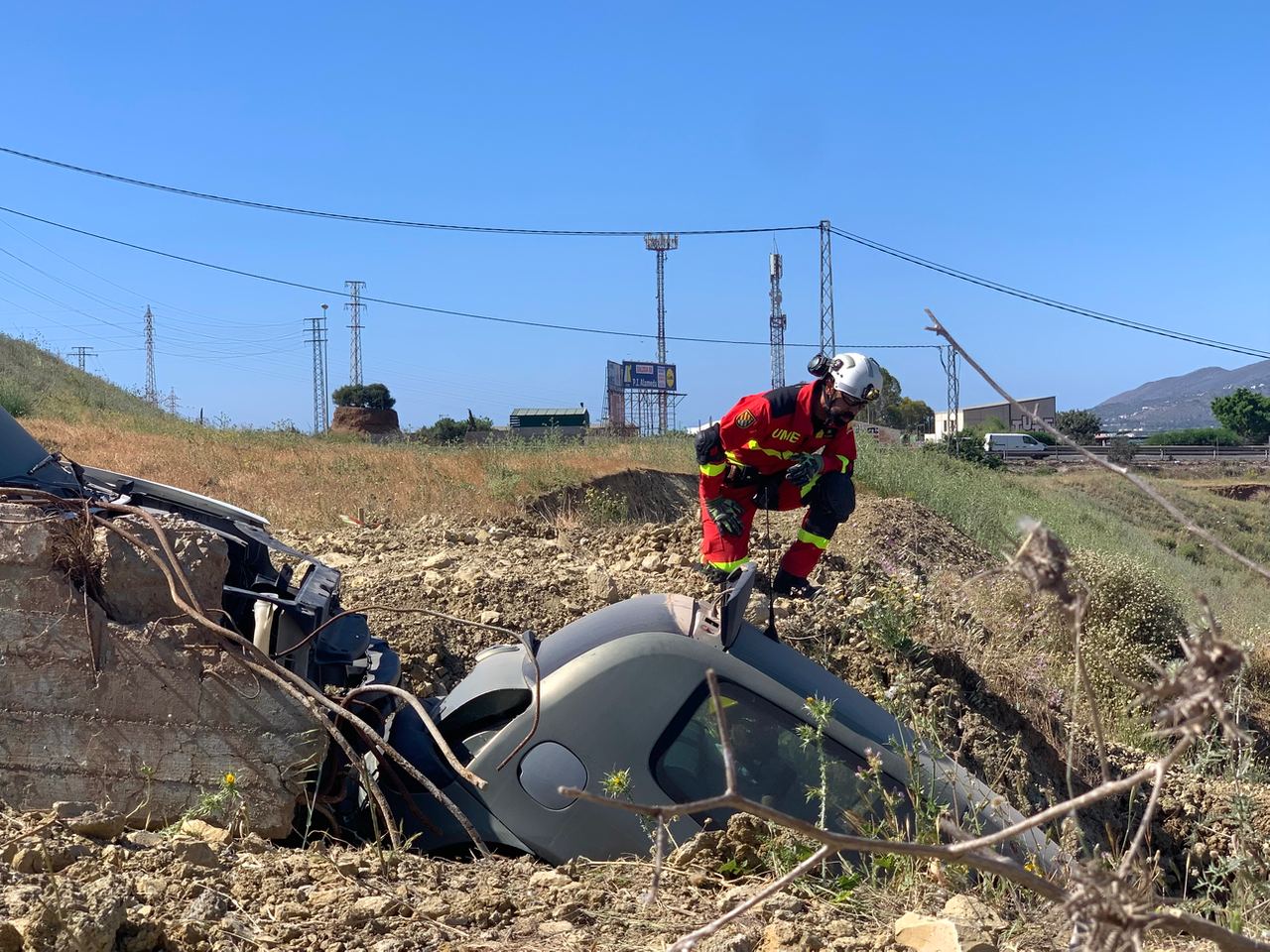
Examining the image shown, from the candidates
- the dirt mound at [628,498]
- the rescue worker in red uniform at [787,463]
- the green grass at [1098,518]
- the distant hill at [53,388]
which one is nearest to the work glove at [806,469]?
the rescue worker in red uniform at [787,463]

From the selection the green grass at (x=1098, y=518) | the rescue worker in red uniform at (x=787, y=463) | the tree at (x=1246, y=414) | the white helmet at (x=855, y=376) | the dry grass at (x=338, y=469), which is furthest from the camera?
the tree at (x=1246, y=414)

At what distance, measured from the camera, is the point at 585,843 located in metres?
3.43

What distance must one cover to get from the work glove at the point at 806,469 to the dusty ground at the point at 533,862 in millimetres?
808

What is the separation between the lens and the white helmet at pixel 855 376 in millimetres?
6312

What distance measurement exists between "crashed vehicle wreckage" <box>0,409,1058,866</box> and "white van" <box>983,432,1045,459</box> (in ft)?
142

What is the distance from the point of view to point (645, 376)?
63406 millimetres

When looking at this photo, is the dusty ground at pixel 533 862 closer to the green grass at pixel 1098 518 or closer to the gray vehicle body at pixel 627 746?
the gray vehicle body at pixel 627 746

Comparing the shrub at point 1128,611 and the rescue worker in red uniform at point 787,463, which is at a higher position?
the rescue worker in red uniform at point 787,463

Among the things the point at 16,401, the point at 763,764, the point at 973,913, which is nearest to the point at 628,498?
the point at 763,764

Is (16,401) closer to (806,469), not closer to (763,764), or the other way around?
(806,469)

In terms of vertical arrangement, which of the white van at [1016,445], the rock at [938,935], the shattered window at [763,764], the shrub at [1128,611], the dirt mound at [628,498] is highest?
the white van at [1016,445]

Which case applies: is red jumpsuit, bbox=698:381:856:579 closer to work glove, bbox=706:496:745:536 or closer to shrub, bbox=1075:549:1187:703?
work glove, bbox=706:496:745:536

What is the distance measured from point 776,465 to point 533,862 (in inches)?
145

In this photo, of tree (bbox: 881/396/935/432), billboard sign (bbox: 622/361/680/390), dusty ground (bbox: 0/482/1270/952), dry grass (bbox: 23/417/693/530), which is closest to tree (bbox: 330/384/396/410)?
billboard sign (bbox: 622/361/680/390)
